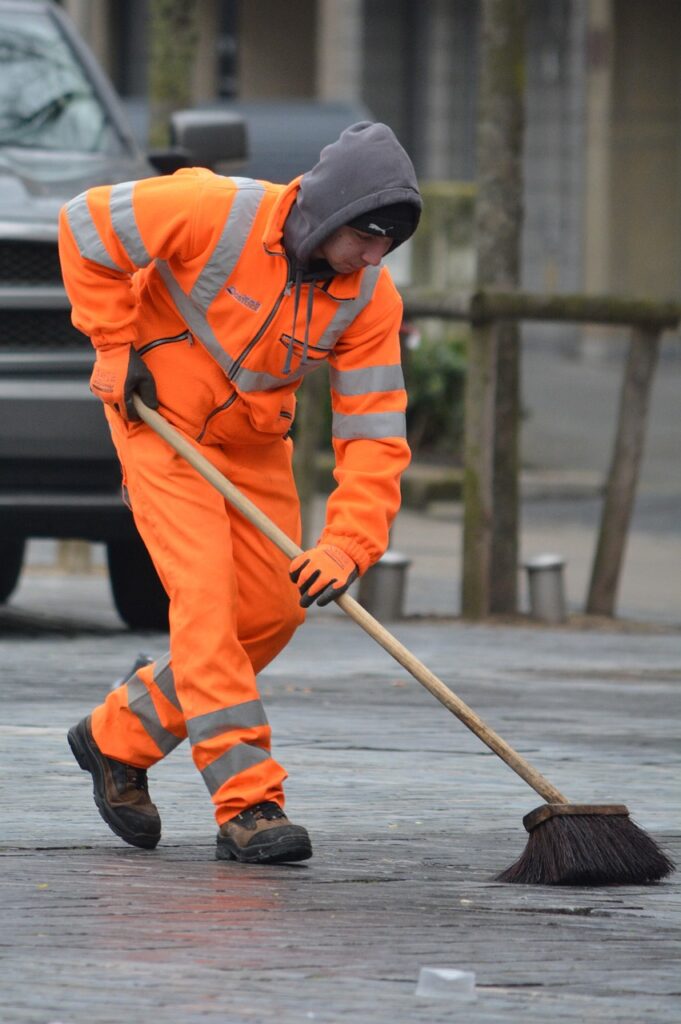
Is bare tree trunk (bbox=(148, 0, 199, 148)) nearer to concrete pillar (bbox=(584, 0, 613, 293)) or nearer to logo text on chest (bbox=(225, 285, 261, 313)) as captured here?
logo text on chest (bbox=(225, 285, 261, 313))

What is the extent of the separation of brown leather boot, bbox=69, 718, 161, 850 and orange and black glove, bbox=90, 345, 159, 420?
2.25ft

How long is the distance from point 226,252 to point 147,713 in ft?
3.12

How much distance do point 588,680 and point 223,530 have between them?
3.21 meters

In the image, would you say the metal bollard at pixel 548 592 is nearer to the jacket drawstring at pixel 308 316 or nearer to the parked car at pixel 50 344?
the parked car at pixel 50 344

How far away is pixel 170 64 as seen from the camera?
1305 cm

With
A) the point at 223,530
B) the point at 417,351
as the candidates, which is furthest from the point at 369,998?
the point at 417,351

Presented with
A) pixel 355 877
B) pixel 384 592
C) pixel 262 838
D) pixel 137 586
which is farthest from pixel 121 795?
pixel 384 592

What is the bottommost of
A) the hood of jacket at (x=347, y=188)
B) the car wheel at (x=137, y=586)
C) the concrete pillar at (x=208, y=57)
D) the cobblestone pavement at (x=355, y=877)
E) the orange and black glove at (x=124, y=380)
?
the concrete pillar at (x=208, y=57)

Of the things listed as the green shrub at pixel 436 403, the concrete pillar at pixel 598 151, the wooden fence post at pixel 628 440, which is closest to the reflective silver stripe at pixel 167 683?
the wooden fence post at pixel 628 440

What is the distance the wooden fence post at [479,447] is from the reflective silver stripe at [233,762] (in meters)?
4.61

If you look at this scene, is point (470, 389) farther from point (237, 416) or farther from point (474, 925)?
point (474, 925)

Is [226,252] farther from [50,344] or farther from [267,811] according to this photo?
[50,344]

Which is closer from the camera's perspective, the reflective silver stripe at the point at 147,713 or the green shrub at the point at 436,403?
the reflective silver stripe at the point at 147,713

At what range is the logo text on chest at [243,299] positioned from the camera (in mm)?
5023
